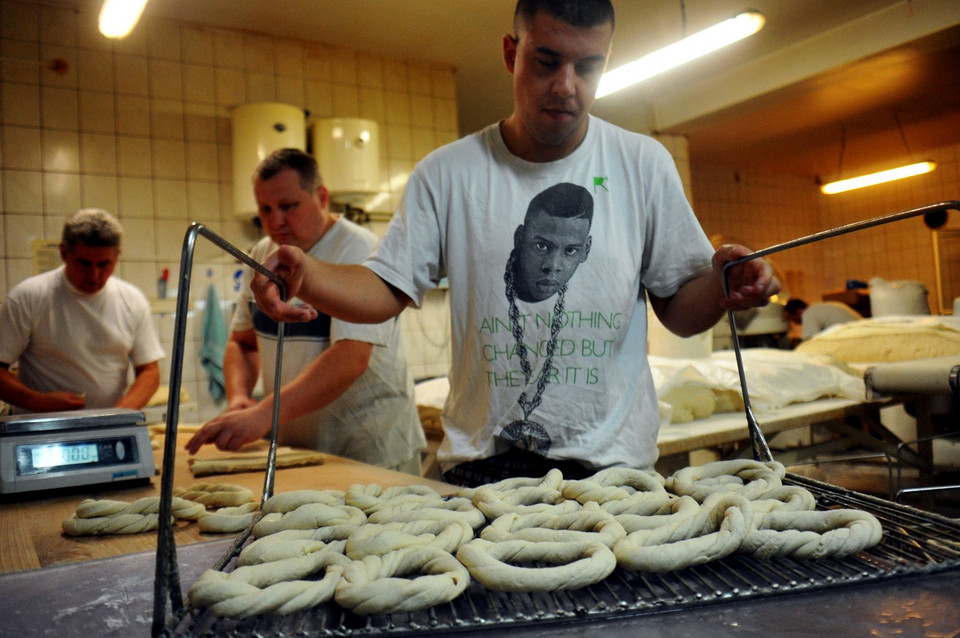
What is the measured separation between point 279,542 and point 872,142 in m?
7.44

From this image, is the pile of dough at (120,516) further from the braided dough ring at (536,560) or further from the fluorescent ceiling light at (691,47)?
the fluorescent ceiling light at (691,47)

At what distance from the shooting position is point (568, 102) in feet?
3.79

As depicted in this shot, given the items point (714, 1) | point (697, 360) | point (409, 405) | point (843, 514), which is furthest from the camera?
point (714, 1)

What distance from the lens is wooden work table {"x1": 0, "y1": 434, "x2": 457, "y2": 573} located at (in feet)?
3.28

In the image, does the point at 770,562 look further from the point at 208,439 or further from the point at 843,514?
the point at 208,439

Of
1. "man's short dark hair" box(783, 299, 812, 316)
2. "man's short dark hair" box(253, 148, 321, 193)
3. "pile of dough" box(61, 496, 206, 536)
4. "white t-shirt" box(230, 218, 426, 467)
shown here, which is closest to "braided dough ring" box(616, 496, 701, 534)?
"pile of dough" box(61, 496, 206, 536)

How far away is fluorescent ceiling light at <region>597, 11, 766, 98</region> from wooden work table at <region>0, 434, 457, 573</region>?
81.5 inches

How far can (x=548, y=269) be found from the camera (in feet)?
4.00

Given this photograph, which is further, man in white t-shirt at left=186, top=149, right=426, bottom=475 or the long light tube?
the long light tube

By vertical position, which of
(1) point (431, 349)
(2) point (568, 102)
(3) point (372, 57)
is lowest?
(1) point (431, 349)

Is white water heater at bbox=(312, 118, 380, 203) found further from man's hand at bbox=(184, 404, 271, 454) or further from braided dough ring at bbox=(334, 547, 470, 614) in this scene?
braided dough ring at bbox=(334, 547, 470, 614)

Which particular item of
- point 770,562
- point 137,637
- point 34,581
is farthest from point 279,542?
point 770,562

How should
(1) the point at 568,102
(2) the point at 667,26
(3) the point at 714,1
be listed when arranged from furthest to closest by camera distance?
(2) the point at 667,26 → (3) the point at 714,1 → (1) the point at 568,102

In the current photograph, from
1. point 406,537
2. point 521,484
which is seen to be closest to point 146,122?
point 521,484
